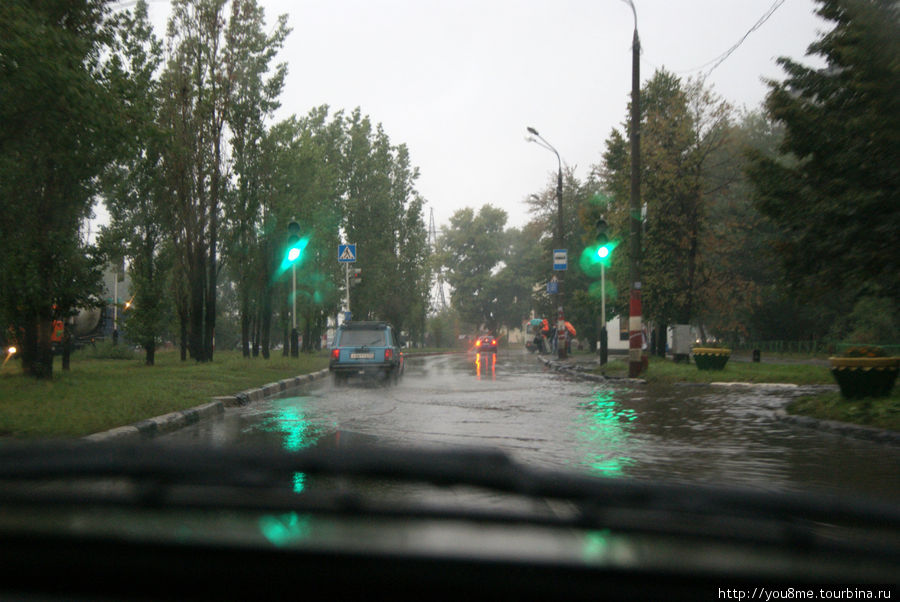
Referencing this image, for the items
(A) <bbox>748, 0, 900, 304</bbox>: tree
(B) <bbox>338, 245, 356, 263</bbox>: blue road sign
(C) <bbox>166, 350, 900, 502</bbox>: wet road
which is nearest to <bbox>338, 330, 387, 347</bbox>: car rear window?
(C) <bbox>166, 350, 900, 502</bbox>: wet road

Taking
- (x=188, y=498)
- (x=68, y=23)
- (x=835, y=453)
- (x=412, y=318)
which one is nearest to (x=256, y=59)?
(x=68, y=23)

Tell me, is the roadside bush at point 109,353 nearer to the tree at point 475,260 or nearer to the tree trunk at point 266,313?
the tree trunk at point 266,313

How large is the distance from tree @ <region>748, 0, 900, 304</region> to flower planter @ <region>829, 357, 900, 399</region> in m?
1.27

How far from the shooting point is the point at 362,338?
19688mm

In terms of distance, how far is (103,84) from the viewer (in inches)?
444

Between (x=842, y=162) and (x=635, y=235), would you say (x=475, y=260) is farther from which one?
(x=842, y=162)

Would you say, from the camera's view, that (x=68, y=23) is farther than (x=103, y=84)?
Yes

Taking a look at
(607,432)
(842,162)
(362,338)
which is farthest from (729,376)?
(607,432)

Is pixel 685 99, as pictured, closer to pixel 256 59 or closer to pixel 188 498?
pixel 256 59

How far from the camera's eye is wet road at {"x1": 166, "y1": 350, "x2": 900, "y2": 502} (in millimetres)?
6152

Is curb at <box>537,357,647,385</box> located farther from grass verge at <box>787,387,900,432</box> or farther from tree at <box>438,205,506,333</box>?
tree at <box>438,205,506,333</box>

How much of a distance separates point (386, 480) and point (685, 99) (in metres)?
28.4

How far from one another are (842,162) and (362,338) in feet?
42.8

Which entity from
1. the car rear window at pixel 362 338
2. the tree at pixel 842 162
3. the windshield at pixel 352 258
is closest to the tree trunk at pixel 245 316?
the windshield at pixel 352 258
